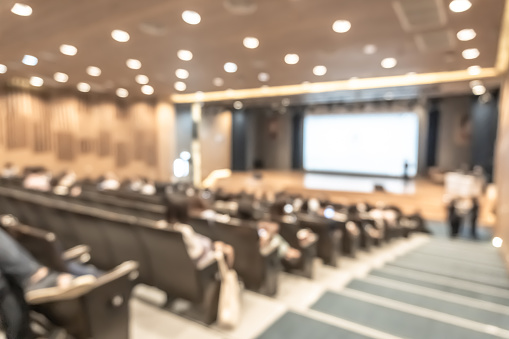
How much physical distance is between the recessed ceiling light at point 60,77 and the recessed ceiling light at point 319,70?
666 cm

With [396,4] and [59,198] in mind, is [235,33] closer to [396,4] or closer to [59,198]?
[396,4]

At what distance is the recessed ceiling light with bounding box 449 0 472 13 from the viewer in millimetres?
3975

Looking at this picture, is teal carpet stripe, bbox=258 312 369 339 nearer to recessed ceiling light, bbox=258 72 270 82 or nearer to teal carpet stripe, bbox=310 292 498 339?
teal carpet stripe, bbox=310 292 498 339

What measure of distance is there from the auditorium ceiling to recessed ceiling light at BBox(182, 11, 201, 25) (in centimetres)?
8

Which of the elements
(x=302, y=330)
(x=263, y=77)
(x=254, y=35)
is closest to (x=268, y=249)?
(x=302, y=330)

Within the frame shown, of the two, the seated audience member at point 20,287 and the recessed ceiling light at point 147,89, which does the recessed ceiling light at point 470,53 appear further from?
the recessed ceiling light at point 147,89

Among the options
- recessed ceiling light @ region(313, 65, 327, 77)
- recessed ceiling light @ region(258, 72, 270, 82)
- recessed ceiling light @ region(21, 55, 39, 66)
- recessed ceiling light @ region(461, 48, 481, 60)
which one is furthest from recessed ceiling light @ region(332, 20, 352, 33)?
recessed ceiling light @ region(21, 55, 39, 66)

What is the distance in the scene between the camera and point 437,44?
18.4ft

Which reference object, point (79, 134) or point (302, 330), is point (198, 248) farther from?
point (79, 134)

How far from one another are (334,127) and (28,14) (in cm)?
1528

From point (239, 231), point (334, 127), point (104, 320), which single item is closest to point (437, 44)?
point (239, 231)

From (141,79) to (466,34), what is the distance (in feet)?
25.9

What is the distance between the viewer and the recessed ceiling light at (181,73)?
826cm

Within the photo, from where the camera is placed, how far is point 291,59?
272 inches
